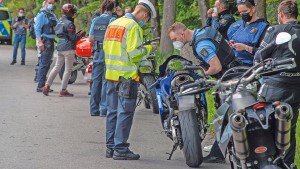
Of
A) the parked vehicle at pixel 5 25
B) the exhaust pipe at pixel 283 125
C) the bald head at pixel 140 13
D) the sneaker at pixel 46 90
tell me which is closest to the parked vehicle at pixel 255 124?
the exhaust pipe at pixel 283 125

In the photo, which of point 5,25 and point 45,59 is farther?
point 5,25

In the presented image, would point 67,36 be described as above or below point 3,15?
above

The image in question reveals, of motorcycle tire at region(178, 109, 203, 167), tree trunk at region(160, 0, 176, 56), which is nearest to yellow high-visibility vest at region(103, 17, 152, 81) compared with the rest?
motorcycle tire at region(178, 109, 203, 167)

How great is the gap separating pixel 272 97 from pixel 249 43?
2.23 m

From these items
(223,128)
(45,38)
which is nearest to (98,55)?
(45,38)

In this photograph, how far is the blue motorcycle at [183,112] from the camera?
9586mm

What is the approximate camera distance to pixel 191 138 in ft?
31.3

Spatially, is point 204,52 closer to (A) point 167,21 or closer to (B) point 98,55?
(B) point 98,55

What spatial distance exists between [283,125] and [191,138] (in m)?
2.60

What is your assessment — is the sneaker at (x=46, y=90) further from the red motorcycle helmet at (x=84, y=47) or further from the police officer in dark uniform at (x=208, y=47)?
the police officer in dark uniform at (x=208, y=47)

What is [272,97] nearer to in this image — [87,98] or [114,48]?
[114,48]

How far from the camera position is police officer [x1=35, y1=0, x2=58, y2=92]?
18984 millimetres

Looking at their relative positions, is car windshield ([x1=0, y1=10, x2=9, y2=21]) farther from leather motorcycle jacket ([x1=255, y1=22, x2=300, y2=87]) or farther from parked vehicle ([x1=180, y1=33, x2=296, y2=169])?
parked vehicle ([x1=180, y1=33, x2=296, y2=169])

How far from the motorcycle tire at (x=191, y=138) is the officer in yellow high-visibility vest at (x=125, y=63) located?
91 centimetres
